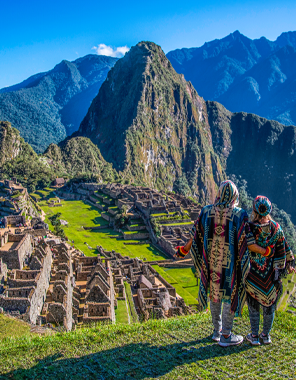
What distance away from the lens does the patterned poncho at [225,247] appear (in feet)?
18.7

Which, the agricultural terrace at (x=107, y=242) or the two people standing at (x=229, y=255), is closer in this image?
the two people standing at (x=229, y=255)

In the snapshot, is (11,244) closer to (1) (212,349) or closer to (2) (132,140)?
(1) (212,349)

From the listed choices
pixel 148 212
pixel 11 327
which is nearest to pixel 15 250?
pixel 11 327

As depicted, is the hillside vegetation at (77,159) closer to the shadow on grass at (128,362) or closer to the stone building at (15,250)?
the stone building at (15,250)

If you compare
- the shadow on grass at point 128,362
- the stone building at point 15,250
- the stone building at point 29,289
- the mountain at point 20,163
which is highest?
the mountain at point 20,163

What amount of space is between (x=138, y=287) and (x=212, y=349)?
51.9 feet

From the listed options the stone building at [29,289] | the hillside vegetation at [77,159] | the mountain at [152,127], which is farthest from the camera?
the mountain at [152,127]

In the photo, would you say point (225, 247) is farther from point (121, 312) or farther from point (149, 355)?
point (121, 312)

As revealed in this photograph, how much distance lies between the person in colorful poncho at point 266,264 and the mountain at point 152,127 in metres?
117

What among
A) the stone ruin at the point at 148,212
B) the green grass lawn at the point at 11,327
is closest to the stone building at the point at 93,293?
the green grass lawn at the point at 11,327

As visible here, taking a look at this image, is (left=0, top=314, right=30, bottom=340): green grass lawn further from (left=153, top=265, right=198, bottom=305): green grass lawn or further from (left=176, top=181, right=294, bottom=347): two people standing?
(left=153, top=265, right=198, bottom=305): green grass lawn

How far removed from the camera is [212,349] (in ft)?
19.6

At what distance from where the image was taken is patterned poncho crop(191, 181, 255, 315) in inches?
224

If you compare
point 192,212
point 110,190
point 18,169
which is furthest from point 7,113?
point 192,212
